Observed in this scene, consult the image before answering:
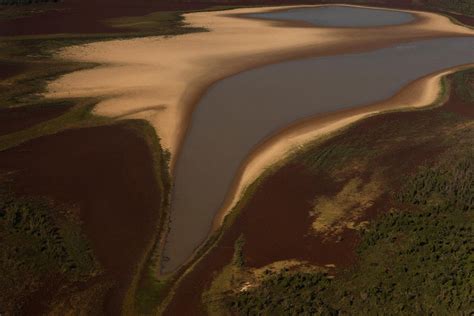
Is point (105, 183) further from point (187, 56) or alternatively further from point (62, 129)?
point (187, 56)

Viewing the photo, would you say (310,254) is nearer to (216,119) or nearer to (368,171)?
(368,171)

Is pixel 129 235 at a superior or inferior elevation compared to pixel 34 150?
inferior

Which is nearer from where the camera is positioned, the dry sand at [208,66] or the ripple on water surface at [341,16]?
the dry sand at [208,66]

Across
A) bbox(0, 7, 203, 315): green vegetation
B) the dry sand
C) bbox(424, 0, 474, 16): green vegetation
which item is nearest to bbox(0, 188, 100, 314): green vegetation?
bbox(0, 7, 203, 315): green vegetation

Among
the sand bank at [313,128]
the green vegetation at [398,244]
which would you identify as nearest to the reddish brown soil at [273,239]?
the green vegetation at [398,244]

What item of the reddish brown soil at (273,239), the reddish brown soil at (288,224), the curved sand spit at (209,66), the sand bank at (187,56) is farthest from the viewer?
the sand bank at (187,56)

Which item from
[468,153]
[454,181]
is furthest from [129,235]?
[468,153]

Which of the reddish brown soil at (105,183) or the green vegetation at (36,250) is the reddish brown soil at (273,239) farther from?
the green vegetation at (36,250)

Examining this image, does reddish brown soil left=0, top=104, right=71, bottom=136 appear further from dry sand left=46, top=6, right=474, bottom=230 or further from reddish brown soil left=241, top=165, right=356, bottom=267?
reddish brown soil left=241, top=165, right=356, bottom=267
